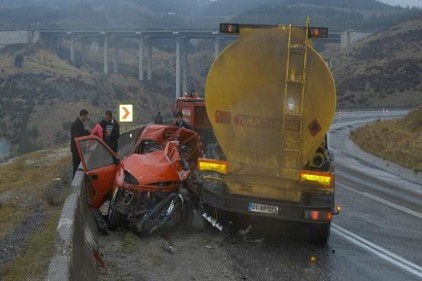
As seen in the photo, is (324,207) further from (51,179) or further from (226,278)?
(51,179)

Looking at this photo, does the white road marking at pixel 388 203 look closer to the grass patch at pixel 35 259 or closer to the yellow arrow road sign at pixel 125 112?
the grass patch at pixel 35 259

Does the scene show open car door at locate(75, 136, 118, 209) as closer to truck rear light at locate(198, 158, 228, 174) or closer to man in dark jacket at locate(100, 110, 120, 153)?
truck rear light at locate(198, 158, 228, 174)

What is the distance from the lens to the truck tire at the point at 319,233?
8758 millimetres

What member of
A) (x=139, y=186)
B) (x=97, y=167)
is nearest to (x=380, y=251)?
(x=139, y=186)

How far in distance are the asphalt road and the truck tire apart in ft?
0.36

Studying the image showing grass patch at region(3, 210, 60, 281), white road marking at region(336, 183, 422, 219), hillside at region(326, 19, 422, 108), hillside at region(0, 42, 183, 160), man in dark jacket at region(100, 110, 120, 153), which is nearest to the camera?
Result: grass patch at region(3, 210, 60, 281)

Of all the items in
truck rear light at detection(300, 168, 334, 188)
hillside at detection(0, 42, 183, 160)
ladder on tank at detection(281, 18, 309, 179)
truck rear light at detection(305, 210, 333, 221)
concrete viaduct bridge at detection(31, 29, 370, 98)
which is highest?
concrete viaduct bridge at detection(31, 29, 370, 98)

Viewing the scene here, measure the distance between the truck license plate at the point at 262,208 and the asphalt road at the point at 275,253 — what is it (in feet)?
1.88

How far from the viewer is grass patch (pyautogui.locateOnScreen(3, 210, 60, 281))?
5.53 meters

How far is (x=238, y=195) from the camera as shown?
28.8ft

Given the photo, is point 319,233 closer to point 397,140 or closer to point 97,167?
point 97,167

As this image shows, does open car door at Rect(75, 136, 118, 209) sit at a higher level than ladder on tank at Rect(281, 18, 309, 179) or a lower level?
lower

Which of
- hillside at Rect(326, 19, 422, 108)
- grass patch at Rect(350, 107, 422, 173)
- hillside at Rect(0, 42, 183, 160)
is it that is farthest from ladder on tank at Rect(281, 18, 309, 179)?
hillside at Rect(326, 19, 422, 108)

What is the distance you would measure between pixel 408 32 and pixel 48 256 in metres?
111
